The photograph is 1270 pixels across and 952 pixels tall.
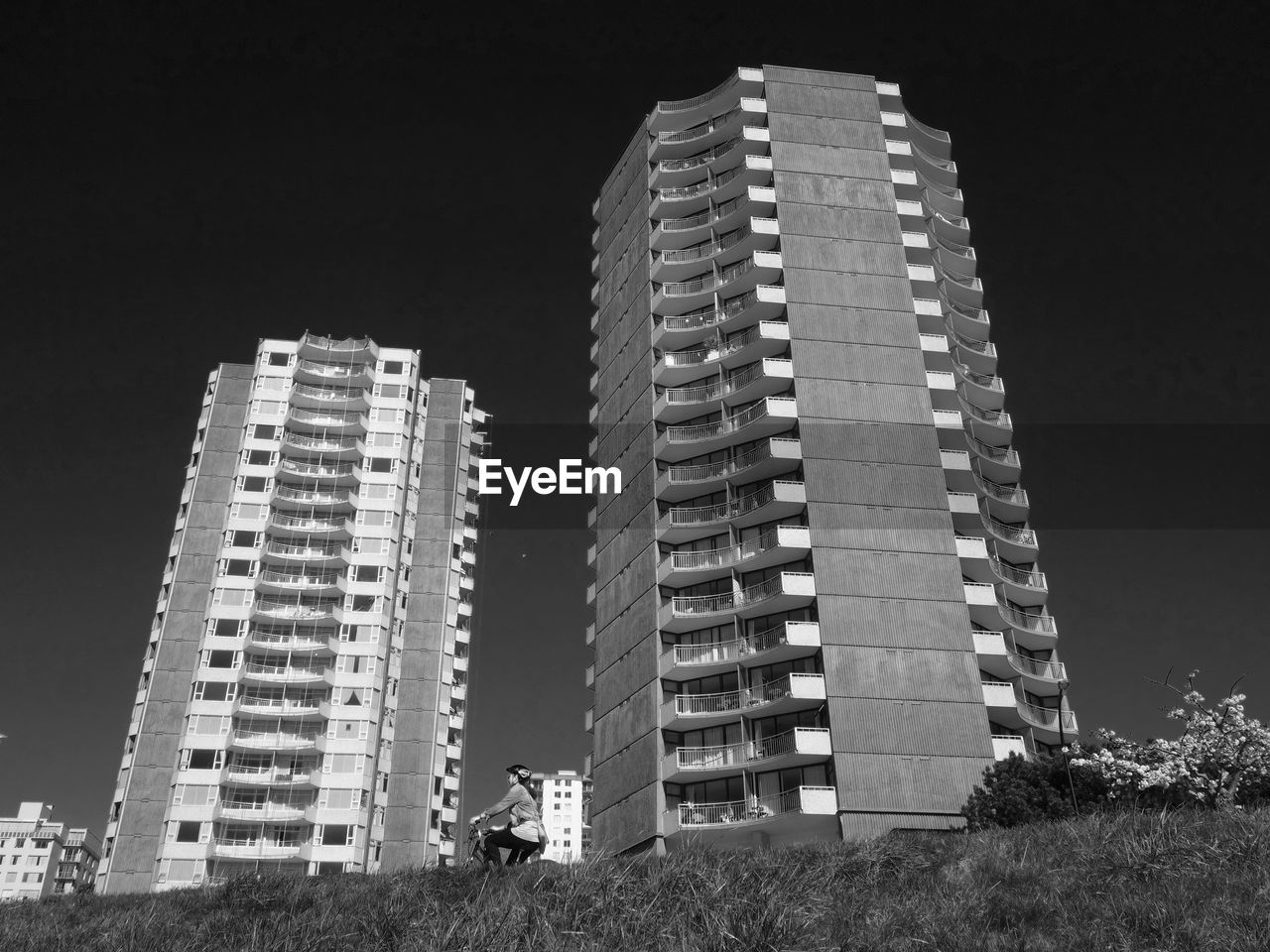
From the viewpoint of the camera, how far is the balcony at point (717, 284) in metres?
64.9

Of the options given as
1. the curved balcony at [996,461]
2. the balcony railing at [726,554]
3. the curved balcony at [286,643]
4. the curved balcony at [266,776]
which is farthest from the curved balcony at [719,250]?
the curved balcony at [266,776]

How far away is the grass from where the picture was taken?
12891mm

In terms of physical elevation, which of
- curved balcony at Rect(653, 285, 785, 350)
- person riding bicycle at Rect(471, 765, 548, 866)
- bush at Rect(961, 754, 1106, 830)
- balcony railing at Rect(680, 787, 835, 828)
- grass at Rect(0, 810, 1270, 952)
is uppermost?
curved balcony at Rect(653, 285, 785, 350)

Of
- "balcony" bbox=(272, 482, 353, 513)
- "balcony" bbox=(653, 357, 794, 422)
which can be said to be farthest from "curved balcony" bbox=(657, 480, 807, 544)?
"balcony" bbox=(272, 482, 353, 513)

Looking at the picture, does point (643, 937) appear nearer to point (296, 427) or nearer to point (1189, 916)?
point (1189, 916)

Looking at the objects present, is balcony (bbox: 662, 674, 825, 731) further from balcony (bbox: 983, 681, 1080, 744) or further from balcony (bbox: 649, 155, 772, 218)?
balcony (bbox: 649, 155, 772, 218)

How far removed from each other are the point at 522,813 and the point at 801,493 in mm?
42962

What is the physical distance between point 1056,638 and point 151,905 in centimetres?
5353

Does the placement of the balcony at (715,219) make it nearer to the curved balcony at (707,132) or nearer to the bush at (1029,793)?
the curved balcony at (707,132)

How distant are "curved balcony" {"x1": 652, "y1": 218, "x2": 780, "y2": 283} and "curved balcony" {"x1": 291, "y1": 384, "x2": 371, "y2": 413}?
118 feet

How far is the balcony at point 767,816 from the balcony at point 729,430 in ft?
64.2

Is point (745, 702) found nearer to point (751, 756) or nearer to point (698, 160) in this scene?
point (751, 756)

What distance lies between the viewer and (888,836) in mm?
18734

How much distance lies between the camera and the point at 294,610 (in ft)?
278
